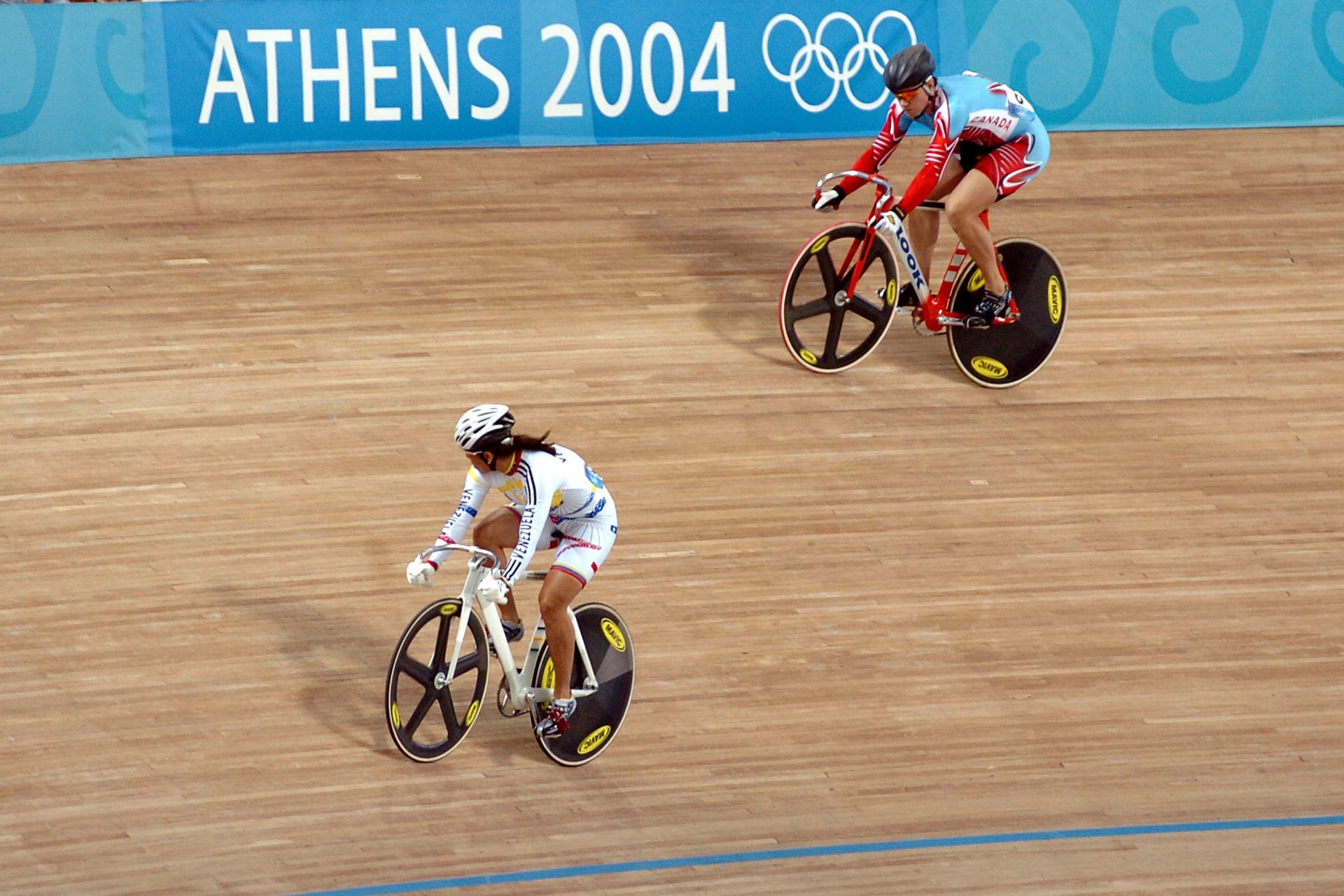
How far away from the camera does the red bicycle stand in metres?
6.81

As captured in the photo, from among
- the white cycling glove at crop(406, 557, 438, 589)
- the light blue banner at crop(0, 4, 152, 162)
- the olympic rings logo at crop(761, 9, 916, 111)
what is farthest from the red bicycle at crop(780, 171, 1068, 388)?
the light blue banner at crop(0, 4, 152, 162)

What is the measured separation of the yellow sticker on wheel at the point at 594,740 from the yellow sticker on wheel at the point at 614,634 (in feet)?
0.87

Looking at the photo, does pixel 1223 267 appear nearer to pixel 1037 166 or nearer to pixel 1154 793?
pixel 1037 166

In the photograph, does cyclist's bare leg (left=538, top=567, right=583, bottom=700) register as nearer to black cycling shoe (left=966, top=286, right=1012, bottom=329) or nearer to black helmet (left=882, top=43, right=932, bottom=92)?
black helmet (left=882, top=43, right=932, bottom=92)

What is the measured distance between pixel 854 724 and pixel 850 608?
2.11ft

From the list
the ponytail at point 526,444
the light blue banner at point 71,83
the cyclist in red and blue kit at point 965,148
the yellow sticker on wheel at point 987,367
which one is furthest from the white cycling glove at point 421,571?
the light blue banner at point 71,83

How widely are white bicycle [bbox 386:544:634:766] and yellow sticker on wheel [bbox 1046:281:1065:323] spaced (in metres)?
3.02

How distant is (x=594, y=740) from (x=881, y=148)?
3.03 m

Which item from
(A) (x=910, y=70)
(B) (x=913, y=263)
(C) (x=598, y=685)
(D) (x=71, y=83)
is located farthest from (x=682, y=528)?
(D) (x=71, y=83)

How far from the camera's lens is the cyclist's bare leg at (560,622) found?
4.62 m

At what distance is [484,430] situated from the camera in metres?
4.39

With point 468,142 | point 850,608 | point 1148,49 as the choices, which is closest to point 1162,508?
point 850,608

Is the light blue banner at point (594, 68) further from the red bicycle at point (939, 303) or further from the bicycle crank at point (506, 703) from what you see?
the bicycle crank at point (506, 703)

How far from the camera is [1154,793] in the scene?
4914 mm
